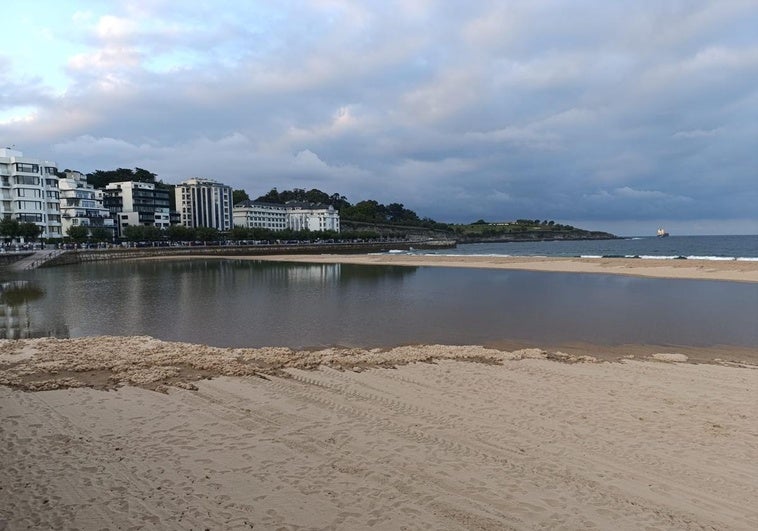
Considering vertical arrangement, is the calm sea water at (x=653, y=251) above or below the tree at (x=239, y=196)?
below

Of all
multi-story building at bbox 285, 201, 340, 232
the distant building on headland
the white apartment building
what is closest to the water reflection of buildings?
the white apartment building

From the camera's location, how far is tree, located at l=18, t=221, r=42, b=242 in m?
69.5

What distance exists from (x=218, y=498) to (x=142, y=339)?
36.1ft

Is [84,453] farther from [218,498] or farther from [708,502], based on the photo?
[708,502]

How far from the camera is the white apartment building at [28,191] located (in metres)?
75.9

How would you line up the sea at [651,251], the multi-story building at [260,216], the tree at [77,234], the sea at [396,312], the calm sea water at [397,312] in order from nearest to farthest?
the sea at [396,312] < the calm sea water at [397,312] < the sea at [651,251] < the tree at [77,234] < the multi-story building at [260,216]

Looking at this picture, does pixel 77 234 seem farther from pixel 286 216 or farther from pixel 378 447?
pixel 378 447

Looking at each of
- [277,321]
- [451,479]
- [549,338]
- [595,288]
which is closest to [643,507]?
[451,479]

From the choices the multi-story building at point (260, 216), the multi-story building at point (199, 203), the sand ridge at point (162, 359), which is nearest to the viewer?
the sand ridge at point (162, 359)

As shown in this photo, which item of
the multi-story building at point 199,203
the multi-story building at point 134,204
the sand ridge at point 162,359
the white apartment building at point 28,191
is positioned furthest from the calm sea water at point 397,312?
the multi-story building at point 199,203

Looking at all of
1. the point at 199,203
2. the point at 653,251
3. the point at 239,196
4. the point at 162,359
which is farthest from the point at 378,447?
the point at 239,196

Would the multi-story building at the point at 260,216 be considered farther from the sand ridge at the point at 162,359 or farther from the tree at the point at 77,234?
the sand ridge at the point at 162,359

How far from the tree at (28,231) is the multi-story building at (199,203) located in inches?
2633

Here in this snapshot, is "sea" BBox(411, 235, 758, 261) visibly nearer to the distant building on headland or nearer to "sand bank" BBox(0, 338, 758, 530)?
the distant building on headland
